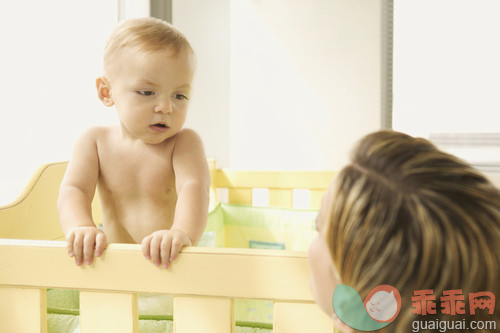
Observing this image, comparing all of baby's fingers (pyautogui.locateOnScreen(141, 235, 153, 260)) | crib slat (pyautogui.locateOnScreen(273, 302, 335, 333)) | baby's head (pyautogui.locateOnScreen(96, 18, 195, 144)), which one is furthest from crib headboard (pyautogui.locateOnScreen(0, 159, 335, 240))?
crib slat (pyautogui.locateOnScreen(273, 302, 335, 333))

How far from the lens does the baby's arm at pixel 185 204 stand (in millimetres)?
565

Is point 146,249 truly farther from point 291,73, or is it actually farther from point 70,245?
point 291,73

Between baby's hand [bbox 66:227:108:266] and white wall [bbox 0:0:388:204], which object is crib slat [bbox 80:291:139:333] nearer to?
baby's hand [bbox 66:227:108:266]

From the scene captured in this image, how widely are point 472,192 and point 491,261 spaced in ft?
0.18

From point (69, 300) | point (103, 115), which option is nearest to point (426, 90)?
point (103, 115)

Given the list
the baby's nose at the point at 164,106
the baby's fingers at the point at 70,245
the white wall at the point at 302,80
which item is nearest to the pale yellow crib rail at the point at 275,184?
the white wall at the point at 302,80

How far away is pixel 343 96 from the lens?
1860 mm

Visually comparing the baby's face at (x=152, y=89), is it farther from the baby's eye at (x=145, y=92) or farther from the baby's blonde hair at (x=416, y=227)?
the baby's blonde hair at (x=416, y=227)

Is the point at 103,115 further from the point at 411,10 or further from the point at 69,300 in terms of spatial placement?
the point at 411,10

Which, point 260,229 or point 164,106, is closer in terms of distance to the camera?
point 164,106

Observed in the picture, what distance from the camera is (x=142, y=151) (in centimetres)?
87

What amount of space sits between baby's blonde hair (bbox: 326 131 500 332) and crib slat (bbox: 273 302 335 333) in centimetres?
14
